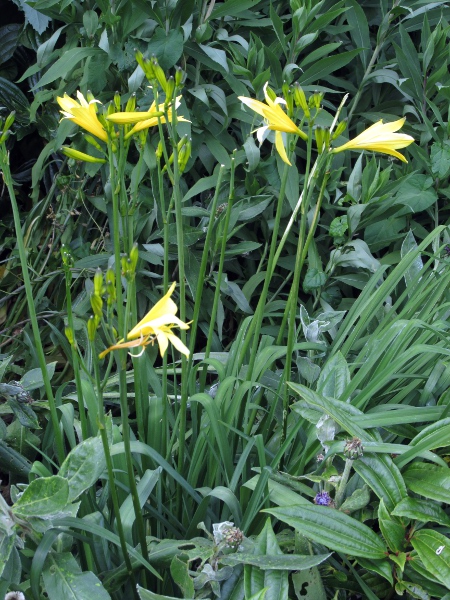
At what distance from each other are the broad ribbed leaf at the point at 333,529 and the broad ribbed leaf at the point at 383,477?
64 millimetres

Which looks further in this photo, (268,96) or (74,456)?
(268,96)

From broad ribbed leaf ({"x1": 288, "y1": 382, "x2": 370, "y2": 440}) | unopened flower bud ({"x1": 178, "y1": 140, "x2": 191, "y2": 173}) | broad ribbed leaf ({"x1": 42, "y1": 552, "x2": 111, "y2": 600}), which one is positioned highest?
unopened flower bud ({"x1": 178, "y1": 140, "x2": 191, "y2": 173})

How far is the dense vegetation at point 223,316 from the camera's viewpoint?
97 cm

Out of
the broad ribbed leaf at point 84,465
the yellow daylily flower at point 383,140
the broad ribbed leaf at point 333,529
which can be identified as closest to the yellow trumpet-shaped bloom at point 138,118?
the yellow daylily flower at point 383,140

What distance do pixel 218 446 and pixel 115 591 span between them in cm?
30

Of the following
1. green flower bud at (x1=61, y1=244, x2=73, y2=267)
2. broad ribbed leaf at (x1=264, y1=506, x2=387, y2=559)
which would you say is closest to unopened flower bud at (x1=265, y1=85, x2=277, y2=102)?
green flower bud at (x1=61, y1=244, x2=73, y2=267)

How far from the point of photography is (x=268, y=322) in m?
2.09

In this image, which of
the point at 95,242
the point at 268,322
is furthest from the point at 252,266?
the point at 95,242

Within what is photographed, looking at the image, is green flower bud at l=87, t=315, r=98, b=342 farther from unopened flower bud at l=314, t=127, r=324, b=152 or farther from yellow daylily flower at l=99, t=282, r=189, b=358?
unopened flower bud at l=314, t=127, r=324, b=152

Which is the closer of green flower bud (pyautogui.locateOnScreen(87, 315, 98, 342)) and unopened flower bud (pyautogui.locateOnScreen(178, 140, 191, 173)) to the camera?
green flower bud (pyautogui.locateOnScreen(87, 315, 98, 342))

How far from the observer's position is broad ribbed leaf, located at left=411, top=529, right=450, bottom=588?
95 cm

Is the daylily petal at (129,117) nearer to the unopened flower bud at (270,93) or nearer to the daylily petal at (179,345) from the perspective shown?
the unopened flower bud at (270,93)

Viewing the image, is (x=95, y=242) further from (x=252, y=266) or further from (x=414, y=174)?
(x=414, y=174)

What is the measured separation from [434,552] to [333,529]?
150mm
